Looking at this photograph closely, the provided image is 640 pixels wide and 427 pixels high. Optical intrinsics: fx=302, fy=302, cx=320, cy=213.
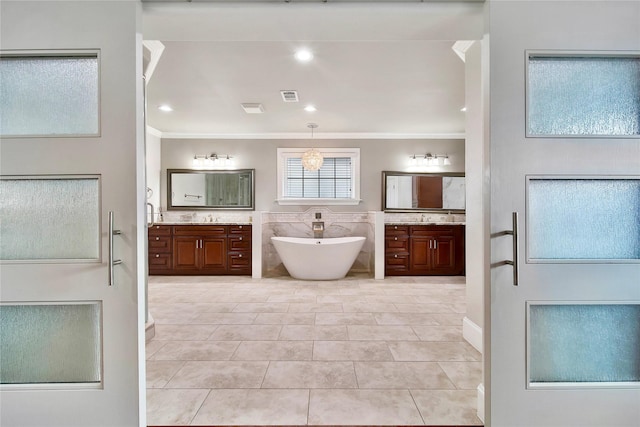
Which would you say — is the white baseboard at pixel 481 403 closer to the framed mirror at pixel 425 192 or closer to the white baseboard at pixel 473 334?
the white baseboard at pixel 473 334

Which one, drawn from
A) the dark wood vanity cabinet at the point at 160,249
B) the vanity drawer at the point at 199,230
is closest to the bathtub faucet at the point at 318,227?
the vanity drawer at the point at 199,230

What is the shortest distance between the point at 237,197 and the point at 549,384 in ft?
16.9

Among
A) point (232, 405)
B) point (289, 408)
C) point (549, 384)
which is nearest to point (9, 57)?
point (232, 405)

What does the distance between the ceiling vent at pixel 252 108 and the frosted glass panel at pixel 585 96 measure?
3.40m

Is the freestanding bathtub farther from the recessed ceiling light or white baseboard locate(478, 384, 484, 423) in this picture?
white baseboard locate(478, 384, 484, 423)

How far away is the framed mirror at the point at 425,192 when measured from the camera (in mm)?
5668

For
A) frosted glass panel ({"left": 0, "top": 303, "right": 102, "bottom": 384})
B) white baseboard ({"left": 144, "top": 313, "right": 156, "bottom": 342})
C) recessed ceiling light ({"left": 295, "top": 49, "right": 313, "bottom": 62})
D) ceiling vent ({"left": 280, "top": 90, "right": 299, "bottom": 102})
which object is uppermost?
ceiling vent ({"left": 280, "top": 90, "right": 299, "bottom": 102})

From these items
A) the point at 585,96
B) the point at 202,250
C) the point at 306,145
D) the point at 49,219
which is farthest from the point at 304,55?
the point at 202,250

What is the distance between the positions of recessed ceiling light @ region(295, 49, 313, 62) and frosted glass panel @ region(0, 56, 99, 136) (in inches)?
70.0

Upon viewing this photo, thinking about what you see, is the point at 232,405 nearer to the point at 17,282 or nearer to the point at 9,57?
the point at 17,282

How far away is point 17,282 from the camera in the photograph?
4.20ft

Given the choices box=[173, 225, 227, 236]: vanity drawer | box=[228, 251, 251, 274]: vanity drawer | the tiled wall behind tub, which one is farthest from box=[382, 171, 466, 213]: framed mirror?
box=[173, 225, 227, 236]: vanity drawer

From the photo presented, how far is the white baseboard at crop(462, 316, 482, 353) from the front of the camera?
7.72 feet

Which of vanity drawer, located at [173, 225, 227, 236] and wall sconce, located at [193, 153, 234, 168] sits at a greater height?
wall sconce, located at [193, 153, 234, 168]
